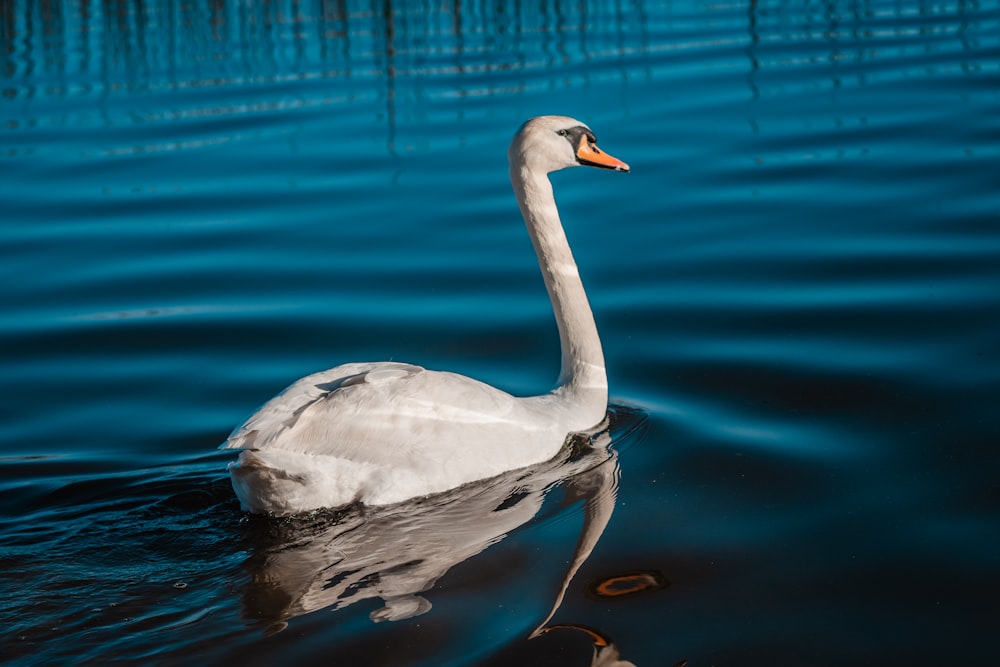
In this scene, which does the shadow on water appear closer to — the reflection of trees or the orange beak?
the orange beak

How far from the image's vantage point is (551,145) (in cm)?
680

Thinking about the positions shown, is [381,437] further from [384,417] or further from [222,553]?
[222,553]

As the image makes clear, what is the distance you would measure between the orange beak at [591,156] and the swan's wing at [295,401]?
1607 mm

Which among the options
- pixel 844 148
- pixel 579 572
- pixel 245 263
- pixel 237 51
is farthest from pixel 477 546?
pixel 237 51

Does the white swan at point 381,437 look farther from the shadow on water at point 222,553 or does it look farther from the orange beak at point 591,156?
the orange beak at point 591,156

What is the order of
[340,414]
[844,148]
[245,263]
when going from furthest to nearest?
[844,148] → [245,263] → [340,414]

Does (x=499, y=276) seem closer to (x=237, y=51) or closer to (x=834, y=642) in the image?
(x=834, y=642)

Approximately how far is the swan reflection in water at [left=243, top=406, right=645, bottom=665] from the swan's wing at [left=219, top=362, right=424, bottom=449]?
44 cm

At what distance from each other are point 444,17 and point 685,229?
10579 millimetres

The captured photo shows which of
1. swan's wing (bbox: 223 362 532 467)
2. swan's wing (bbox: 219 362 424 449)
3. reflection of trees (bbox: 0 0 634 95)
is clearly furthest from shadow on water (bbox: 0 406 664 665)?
reflection of trees (bbox: 0 0 634 95)

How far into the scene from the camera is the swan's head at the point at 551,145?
6.76m

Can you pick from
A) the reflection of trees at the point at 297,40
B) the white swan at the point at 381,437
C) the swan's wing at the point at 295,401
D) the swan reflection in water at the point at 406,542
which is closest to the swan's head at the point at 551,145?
the white swan at the point at 381,437

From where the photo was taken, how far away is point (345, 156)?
12.7m

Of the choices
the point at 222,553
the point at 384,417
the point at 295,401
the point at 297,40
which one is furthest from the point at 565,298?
the point at 297,40
